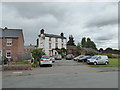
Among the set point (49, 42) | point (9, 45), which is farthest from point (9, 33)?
point (49, 42)

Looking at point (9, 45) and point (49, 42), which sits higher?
point (49, 42)

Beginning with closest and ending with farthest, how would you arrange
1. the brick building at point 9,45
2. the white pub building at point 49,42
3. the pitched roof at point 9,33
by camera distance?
the brick building at point 9,45 < the pitched roof at point 9,33 < the white pub building at point 49,42

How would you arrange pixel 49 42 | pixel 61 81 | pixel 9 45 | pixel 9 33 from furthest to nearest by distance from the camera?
pixel 49 42 → pixel 9 33 → pixel 9 45 → pixel 61 81

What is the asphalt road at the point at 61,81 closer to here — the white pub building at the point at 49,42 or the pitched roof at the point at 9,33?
the pitched roof at the point at 9,33

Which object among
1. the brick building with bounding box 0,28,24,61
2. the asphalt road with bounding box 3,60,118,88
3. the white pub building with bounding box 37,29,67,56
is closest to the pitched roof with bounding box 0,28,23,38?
the brick building with bounding box 0,28,24,61

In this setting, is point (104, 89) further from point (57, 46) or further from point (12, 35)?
point (57, 46)

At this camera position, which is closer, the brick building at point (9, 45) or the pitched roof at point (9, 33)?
the brick building at point (9, 45)

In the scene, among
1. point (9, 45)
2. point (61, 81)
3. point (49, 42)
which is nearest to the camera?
point (61, 81)

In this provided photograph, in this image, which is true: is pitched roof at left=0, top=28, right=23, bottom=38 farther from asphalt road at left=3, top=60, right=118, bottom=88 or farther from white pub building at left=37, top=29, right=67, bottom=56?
white pub building at left=37, top=29, right=67, bottom=56

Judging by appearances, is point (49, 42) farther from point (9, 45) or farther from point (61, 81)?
point (61, 81)

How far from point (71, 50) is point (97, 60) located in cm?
4521

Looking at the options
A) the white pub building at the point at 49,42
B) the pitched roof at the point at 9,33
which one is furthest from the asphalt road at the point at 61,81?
the white pub building at the point at 49,42

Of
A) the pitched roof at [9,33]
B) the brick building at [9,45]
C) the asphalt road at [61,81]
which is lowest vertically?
the asphalt road at [61,81]

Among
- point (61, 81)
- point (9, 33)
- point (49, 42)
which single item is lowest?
point (61, 81)
